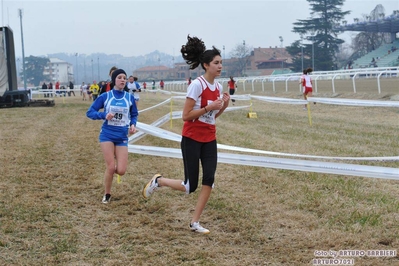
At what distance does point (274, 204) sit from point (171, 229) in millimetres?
1565

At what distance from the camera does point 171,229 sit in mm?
5676

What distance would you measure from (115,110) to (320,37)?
3400 inches

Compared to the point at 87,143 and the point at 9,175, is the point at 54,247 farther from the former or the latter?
the point at 87,143

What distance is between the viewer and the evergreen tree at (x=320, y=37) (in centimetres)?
8475

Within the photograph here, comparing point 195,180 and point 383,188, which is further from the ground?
point 195,180

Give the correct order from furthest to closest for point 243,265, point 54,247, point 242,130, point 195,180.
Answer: point 242,130 < point 195,180 < point 54,247 < point 243,265

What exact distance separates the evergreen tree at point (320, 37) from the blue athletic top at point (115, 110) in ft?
256

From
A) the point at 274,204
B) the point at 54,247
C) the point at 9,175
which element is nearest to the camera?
Answer: the point at 54,247

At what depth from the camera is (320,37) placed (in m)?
88.8

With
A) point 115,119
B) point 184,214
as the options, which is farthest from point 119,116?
point 184,214

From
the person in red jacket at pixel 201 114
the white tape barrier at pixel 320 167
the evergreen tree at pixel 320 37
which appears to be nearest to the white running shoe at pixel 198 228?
the person in red jacket at pixel 201 114

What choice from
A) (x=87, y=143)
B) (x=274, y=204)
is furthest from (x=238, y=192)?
(x=87, y=143)

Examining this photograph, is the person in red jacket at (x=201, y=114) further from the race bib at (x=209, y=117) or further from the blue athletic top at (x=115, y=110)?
the blue athletic top at (x=115, y=110)

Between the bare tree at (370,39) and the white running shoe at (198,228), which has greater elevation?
the bare tree at (370,39)
